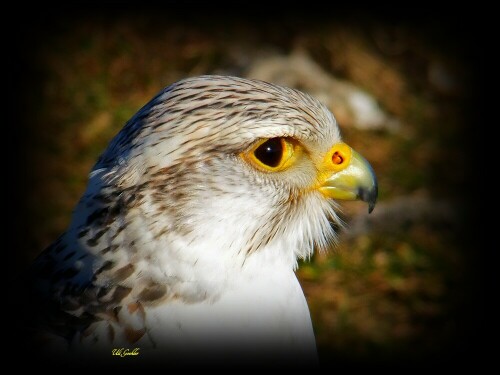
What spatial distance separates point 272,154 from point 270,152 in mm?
17

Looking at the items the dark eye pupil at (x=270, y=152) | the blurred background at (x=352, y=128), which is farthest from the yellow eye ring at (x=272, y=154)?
the blurred background at (x=352, y=128)

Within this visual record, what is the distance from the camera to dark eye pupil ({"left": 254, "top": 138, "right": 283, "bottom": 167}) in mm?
2836

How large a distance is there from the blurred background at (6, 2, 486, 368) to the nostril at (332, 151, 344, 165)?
221 cm

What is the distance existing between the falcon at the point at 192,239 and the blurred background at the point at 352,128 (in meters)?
2.27

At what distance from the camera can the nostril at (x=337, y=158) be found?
10.0 feet

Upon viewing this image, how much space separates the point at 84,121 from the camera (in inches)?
271

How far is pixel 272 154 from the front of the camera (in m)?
2.87

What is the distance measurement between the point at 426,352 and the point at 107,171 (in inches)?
122

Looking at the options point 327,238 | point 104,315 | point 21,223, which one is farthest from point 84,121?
point 104,315
